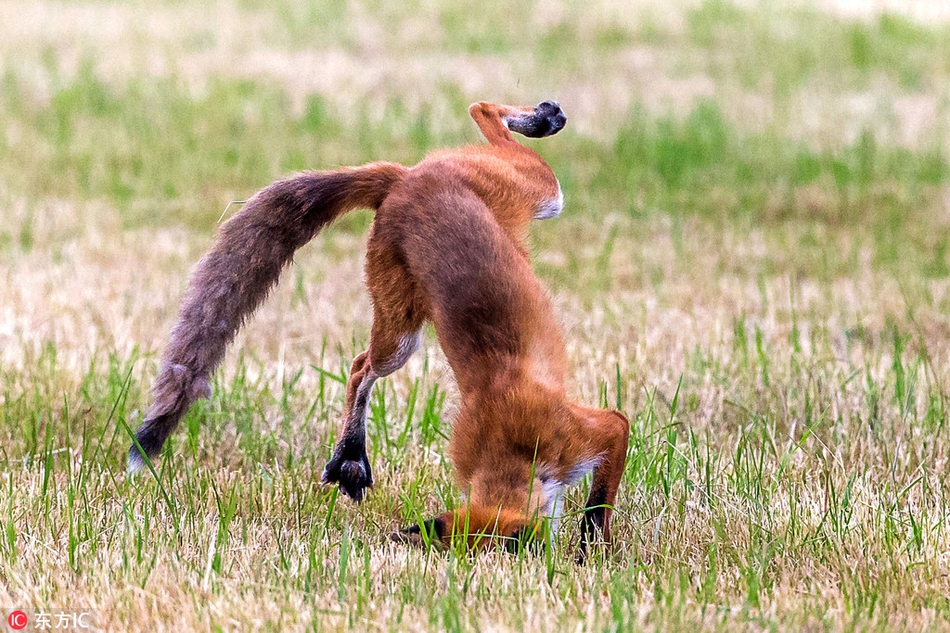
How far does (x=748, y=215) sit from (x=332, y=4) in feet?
28.6

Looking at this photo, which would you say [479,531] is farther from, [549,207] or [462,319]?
[549,207]

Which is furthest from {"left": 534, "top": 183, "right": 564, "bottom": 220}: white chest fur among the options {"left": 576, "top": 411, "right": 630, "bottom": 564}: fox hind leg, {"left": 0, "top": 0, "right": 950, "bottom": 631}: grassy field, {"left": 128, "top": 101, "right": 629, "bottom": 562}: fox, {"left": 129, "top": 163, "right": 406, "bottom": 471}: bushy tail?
{"left": 576, "top": 411, "right": 630, "bottom": 564}: fox hind leg

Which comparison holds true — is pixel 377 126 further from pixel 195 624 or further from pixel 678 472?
pixel 195 624

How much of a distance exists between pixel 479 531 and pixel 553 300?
970 mm

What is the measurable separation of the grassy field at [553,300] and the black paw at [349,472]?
7cm

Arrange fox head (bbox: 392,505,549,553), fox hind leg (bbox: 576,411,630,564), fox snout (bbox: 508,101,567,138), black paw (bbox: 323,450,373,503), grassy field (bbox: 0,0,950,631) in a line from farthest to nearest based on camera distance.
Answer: fox snout (bbox: 508,101,567,138)
black paw (bbox: 323,450,373,503)
fox hind leg (bbox: 576,411,630,564)
grassy field (bbox: 0,0,950,631)
fox head (bbox: 392,505,549,553)

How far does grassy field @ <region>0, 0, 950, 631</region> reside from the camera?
338 centimetres

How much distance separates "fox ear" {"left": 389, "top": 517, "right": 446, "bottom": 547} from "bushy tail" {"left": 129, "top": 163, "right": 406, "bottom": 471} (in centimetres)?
100

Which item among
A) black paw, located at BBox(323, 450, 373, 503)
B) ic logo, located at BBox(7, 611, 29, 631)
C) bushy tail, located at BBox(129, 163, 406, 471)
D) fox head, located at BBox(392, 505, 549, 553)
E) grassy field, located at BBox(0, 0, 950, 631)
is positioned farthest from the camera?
black paw, located at BBox(323, 450, 373, 503)

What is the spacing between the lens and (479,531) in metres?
3.31

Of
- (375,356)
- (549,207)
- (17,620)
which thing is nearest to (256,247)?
(375,356)

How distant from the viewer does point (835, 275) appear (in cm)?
787

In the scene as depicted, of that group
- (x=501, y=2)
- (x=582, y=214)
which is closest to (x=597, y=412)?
(x=582, y=214)

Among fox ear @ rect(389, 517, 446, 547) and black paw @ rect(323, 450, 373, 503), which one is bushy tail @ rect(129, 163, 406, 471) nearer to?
black paw @ rect(323, 450, 373, 503)
